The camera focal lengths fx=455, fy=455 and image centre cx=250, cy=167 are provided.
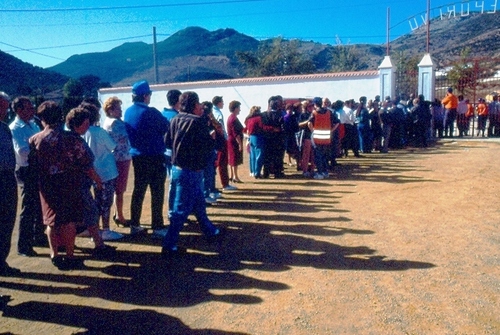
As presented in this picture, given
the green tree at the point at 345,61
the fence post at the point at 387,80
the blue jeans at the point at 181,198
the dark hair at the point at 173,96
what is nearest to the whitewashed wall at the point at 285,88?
the fence post at the point at 387,80

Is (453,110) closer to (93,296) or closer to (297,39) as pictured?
(93,296)

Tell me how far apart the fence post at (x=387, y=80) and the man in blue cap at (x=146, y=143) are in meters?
15.2

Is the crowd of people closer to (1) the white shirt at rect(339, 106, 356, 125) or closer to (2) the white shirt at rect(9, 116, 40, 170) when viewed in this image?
(2) the white shirt at rect(9, 116, 40, 170)

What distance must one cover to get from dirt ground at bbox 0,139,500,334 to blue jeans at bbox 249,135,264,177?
99.5 inches

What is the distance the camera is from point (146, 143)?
584cm

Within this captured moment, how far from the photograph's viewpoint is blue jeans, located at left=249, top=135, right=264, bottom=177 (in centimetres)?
1013

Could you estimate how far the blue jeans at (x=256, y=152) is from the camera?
10.1m

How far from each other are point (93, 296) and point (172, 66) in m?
83.5

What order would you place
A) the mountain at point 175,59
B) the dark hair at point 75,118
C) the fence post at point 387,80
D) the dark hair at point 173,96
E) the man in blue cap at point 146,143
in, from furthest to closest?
the mountain at point 175,59
the fence post at point 387,80
the dark hair at point 173,96
the man in blue cap at point 146,143
the dark hair at point 75,118

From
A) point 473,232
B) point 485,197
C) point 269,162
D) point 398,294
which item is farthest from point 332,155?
point 398,294

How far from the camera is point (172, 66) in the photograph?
8444cm

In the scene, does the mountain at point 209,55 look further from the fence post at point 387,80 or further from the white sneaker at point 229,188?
the white sneaker at point 229,188

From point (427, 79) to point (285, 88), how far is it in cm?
914

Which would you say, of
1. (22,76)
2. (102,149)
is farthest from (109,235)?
(22,76)
